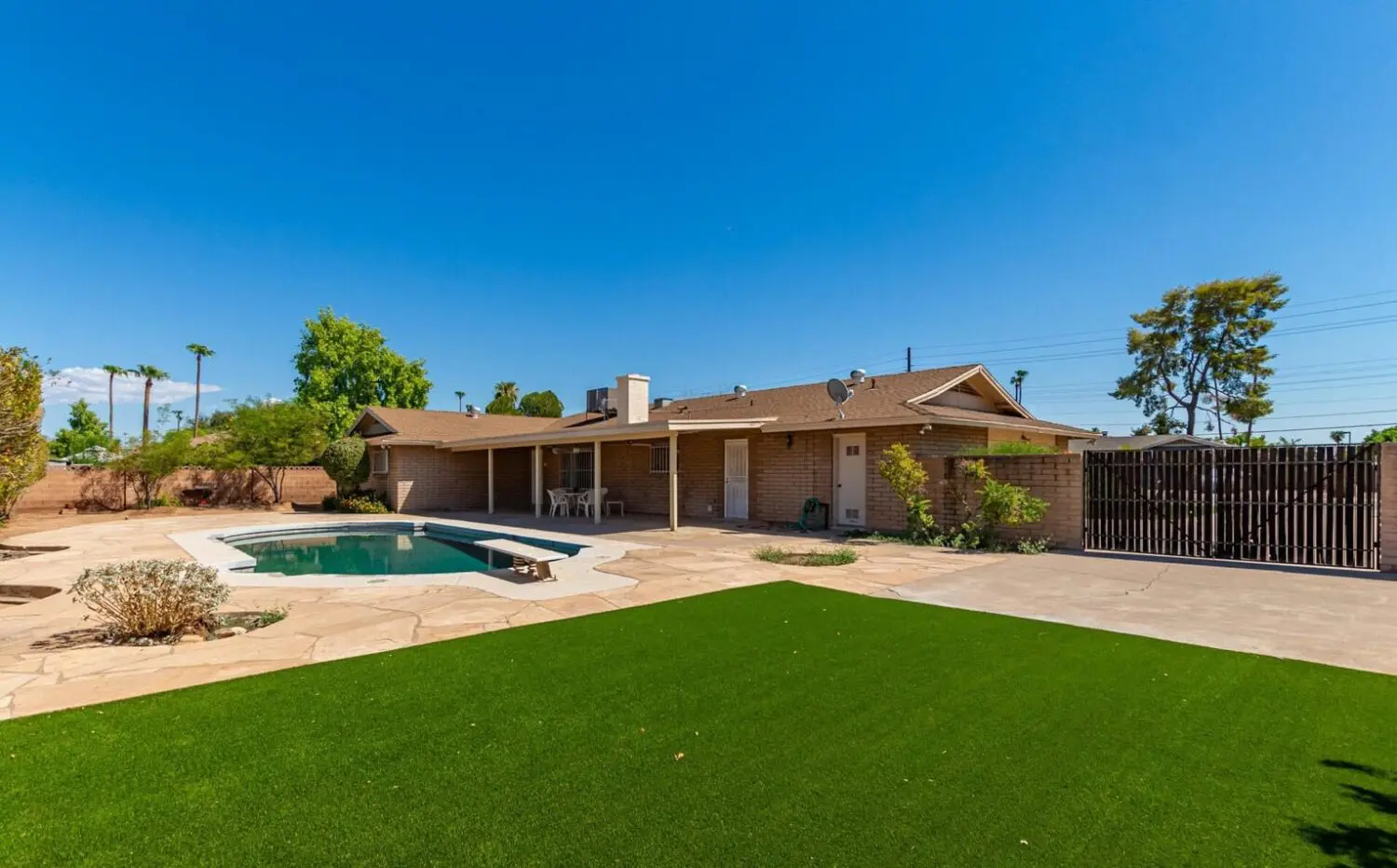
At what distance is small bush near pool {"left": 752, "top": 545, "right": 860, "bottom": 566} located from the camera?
9620 mm

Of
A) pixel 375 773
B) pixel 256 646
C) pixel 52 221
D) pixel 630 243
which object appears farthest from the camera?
pixel 630 243

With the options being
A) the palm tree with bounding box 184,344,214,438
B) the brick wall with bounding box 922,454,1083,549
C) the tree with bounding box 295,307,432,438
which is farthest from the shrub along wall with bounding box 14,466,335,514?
the palm tree with bounding box 184,344,214,438

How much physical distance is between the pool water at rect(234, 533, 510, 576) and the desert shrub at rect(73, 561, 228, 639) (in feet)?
14.6

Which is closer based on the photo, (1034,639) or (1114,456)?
(1034,639)

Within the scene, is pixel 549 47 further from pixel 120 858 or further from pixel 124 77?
pixel 120 858

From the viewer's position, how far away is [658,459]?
1862cm

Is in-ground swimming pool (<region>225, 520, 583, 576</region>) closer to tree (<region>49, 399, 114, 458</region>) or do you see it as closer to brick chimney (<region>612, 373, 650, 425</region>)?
brick chimney (<region>612, 373, 650, 425</region>)

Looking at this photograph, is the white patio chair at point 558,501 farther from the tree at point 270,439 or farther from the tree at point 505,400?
the tree at point 505,400

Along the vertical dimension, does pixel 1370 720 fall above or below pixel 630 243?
below

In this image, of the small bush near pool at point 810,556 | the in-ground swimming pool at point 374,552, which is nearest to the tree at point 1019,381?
the small bush near pool at point 810,556

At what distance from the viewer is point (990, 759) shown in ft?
10.2

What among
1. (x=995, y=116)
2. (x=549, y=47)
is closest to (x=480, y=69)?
(x=549, y=47)

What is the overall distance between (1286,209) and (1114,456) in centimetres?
1353

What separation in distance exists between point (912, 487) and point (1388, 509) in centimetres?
631
